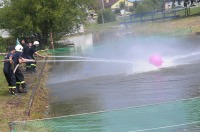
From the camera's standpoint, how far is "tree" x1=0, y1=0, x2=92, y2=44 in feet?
95.3

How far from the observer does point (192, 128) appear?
693 centimetres

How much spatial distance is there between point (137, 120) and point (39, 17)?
23513 mm

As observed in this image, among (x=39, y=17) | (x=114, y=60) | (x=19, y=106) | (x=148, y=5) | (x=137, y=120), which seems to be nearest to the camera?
(x=137, y=120)

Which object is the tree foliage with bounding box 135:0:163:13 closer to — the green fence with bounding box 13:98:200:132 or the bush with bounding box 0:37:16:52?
the bush with bounding box 0:37:16:52

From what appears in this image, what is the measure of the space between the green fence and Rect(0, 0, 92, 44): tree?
22.8 meters

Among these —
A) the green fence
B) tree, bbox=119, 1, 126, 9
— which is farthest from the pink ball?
tree, bbox=119, 1, 126, 9

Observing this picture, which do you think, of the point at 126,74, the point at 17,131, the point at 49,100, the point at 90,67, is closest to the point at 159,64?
the point at 126,74

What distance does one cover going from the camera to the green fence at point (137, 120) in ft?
21.9

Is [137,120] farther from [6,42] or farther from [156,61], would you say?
[6,42]

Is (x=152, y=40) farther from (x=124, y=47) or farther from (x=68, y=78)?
(x=68, y=78)

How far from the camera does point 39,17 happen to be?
95.1 feet

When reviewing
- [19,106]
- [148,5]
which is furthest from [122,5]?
[19,106]

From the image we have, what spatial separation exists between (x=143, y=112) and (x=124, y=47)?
17529 millimetres

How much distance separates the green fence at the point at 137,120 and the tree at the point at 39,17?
2284 cm
